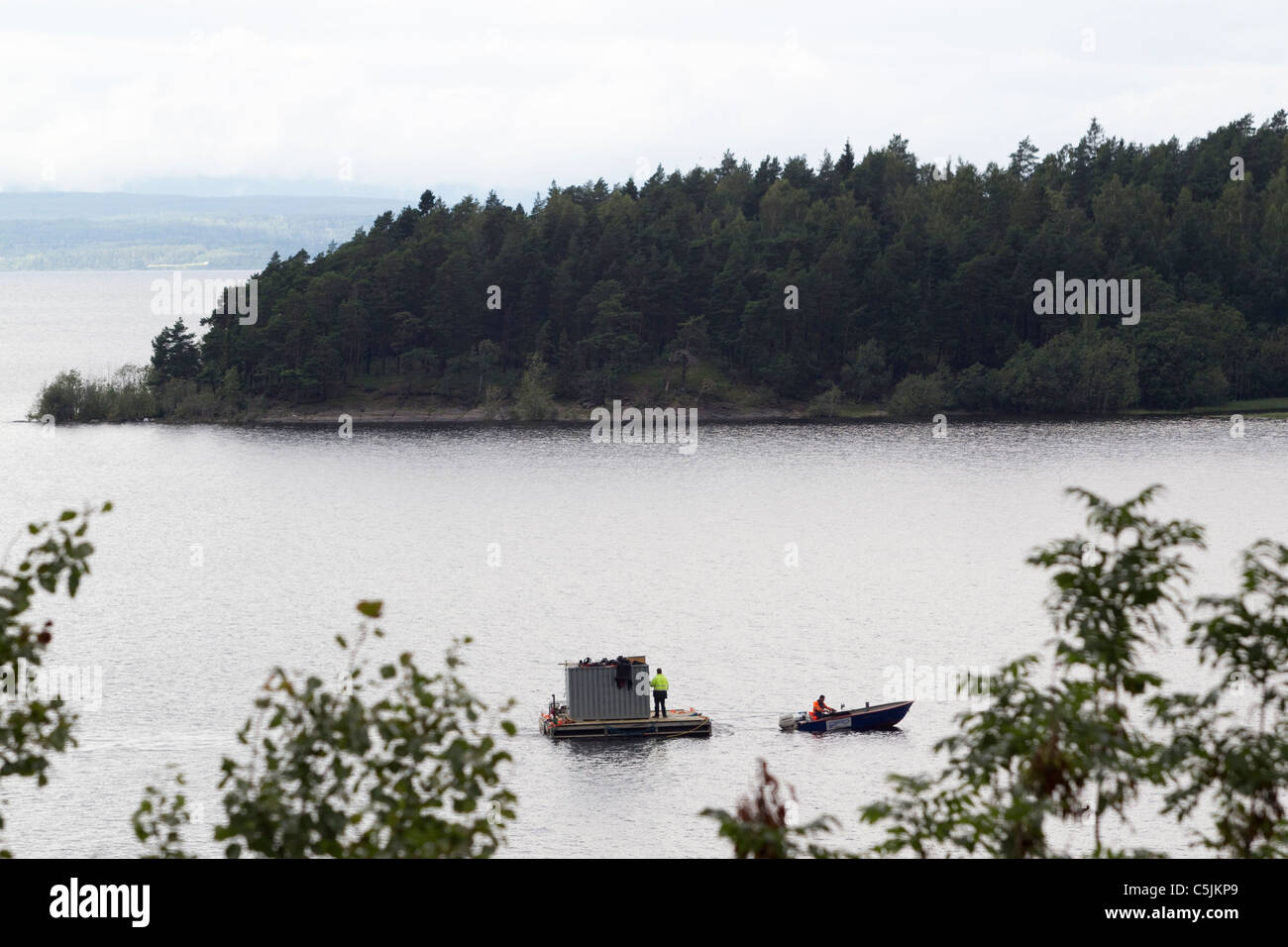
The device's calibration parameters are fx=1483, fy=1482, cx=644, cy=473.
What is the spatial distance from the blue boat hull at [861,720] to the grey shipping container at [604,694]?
542 centimetres

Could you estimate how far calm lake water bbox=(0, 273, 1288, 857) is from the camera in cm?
4359

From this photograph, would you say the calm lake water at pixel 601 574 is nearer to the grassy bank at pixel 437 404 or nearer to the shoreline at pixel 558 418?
the shoreline at pixel 558 418

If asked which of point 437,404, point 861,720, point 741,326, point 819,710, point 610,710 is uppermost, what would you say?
point 741,326

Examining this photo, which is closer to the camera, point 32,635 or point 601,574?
point 32,635

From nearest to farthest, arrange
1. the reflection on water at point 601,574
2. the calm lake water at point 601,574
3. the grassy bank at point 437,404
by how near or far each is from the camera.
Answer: the calm lake water at point 601,574 → the reflection on water at point 601,574 → the grassy bank at point 437,404

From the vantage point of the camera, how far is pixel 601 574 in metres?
74.2

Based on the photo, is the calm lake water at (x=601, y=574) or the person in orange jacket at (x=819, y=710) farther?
the person in orange jacket at (x=819, y=710)

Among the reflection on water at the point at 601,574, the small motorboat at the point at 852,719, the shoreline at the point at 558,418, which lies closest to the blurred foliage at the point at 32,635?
the reflection on water at the point at 601,574

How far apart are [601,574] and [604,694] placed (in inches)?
996

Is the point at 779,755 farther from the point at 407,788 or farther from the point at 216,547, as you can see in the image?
the point at 216,547

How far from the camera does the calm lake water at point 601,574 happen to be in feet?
143
